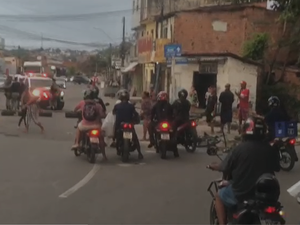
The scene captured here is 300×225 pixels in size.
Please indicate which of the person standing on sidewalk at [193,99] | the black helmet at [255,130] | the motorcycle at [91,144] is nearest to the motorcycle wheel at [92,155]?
the motorcycle at [91,144]

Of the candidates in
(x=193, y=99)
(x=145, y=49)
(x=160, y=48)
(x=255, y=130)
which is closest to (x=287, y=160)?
(x=255, y=130)

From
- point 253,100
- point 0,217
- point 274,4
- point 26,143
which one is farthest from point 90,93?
point 253,100

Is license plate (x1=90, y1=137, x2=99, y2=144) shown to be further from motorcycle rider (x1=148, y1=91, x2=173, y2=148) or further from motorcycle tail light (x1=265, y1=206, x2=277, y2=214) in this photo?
motorcycle tail light (x1=265, y1=206, x2=277, y2=214)

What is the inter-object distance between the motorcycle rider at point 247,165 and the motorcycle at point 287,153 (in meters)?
7.36

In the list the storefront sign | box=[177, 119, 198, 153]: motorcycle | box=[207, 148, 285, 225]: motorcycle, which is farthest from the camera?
A: the storefront sign

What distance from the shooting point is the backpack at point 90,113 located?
15055mm

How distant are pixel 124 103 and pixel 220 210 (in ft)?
28.8

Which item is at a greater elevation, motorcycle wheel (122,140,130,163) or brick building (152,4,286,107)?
brick building (152,4,286,107)

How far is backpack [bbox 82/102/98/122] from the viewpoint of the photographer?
49.4 ft

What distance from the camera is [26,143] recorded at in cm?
1862

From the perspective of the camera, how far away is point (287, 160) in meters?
14.4

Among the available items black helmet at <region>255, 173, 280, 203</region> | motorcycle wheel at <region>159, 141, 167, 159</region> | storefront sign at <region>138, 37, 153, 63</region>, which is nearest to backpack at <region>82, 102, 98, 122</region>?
motorcycle wheel at <region>159, 141, 167, 159</region>

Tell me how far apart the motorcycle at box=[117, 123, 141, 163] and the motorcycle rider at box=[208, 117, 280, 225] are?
819 cm

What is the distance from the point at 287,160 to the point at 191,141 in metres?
3.51
